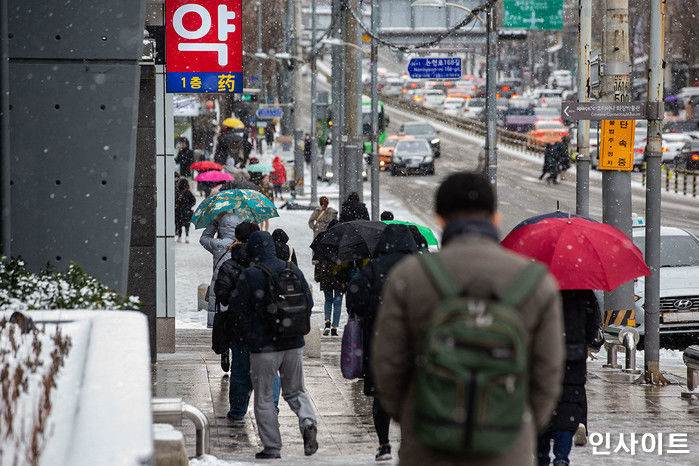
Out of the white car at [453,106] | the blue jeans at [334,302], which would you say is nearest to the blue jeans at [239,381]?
the blue jeans at [334,302]

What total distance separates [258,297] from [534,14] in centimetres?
2048

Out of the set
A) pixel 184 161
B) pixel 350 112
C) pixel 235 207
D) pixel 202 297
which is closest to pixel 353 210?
pixel 235 207

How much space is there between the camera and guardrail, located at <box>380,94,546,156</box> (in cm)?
6481

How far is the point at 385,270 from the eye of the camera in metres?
8.28

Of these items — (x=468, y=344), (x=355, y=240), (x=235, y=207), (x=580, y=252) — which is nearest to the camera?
(x=468, y=344)

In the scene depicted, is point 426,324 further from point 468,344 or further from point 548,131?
point 548,131

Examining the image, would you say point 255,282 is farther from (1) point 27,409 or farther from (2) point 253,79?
(2) point 253,79

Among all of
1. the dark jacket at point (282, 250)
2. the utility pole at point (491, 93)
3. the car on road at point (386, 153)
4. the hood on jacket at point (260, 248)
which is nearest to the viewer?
the hood on jacket at point (260, 248)

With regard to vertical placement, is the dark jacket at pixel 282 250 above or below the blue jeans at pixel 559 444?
above

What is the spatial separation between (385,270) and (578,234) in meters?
1.32

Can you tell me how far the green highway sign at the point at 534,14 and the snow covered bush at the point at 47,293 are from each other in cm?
2059

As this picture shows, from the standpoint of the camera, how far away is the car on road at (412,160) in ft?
170

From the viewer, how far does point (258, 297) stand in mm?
8484

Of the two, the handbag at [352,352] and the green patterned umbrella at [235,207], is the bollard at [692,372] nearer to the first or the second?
the handbag at [352,352]
